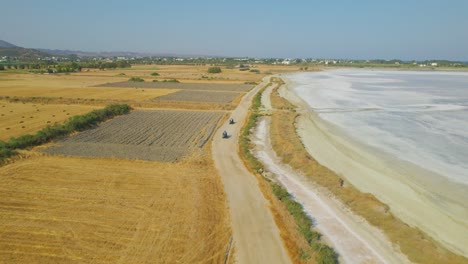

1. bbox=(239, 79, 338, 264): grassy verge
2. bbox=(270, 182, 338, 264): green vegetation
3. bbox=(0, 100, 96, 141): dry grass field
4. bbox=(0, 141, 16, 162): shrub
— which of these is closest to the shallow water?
bbox=(270, 182, 338, 264): green vegetation

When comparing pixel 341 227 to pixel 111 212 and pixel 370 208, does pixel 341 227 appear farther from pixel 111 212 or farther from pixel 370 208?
pixel 111 212

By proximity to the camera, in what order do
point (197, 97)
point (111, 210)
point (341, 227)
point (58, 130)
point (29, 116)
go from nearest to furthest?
point (341, 227)
point (111, 210)
point (58, 130)
point (29, 116)
point (197, 97)

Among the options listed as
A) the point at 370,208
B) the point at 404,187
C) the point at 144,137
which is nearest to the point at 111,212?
the point at 370,208

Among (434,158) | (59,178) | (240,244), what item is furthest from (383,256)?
(59,178)

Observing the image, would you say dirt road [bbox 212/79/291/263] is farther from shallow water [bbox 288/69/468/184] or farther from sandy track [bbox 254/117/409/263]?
shallow water [bbox 288/69/468/184]

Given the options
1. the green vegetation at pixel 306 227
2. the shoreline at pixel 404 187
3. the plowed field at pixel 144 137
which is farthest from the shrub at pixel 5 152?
the shoreline at pixel 404 187

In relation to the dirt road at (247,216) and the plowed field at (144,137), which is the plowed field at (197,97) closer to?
the plowed field at (144,137)
